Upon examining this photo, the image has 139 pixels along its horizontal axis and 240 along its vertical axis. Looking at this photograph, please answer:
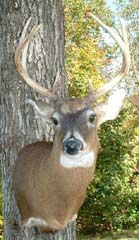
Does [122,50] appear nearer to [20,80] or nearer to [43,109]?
[43,109]

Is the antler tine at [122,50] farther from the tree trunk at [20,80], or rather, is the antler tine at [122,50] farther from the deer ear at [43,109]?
the tree trunk at [20,80]

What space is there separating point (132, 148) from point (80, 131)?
1027 centimetres

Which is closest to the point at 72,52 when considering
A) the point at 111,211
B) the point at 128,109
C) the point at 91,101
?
the point at 128,109

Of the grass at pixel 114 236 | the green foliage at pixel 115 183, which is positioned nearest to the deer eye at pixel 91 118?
the green foliage at pixel 115 183

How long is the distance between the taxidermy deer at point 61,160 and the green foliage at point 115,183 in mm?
9278

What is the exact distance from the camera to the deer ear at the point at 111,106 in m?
3.18

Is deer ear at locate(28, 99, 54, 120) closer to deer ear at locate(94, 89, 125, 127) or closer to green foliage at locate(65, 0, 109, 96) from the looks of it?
deer ear at locate(94, 89, 125, 127)

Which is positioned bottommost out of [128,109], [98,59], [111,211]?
[111,211]

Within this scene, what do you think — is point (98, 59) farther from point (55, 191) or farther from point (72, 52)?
point (55, 191)

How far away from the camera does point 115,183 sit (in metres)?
12.7

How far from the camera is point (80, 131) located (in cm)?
298

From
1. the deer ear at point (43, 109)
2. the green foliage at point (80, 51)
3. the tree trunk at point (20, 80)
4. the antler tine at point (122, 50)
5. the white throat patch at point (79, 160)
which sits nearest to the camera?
the white throat patch at point (79, 160)

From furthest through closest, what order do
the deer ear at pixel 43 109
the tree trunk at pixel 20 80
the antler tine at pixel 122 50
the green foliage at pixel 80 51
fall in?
the green foliage at pixel 80 51 → the tree trunk at pixel 20 80 → the antler tine at pixel 122 50 → the deer ear at pixel 43 109

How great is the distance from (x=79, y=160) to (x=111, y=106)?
1.19ft
